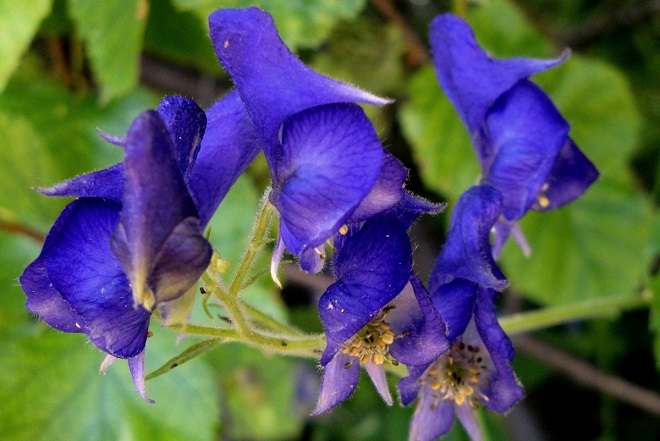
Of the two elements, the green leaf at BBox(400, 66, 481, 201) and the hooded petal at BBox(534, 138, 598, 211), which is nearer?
the hooded petal at BBox(534, 138, 598, 211)

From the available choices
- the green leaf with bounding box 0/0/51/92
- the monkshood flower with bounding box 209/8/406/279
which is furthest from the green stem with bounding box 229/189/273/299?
the green leaf with bounding box 0/0/51/92

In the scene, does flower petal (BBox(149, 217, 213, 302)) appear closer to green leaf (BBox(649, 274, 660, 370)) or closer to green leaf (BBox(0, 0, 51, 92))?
green leaf (BBox(0, 0, 51, 92))

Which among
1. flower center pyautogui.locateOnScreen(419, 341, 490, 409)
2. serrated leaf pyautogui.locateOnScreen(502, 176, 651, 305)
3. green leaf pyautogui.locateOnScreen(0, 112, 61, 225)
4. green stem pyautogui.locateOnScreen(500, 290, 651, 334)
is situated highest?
flower center pyautogui.locateOnScreen(419, 341, 490, 409)

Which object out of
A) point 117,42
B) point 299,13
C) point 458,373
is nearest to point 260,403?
point 117,42

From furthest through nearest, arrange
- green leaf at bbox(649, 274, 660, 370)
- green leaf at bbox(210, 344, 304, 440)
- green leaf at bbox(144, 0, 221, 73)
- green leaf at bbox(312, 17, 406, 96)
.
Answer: green leaf at bbox(210, 344, 304, 440) < green leaf at bbox(312, 17, 406, 96) < green leaf at bbox(144, 0, 221, 73) < green leaf at bbox(649, 274, 660, 370)

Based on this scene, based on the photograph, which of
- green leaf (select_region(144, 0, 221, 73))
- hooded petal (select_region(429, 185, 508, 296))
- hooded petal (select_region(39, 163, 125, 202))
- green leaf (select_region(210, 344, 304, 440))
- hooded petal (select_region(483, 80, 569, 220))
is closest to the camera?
hooded petal (select_region(39, 163, 125, 202))

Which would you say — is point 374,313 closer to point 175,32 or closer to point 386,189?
point 386,189

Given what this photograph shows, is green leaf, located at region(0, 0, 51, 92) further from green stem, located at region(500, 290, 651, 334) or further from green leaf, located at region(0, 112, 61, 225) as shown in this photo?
green stem, located at region(500, 290, 651, 334)

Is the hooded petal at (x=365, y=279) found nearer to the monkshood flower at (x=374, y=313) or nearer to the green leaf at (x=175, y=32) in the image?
the monkshood flower at (x=374, y=313)

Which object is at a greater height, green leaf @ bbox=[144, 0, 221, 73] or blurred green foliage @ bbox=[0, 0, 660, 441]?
green leaf @ bbox=[144, 0, 221, 73]
